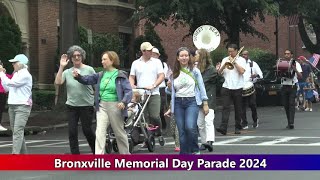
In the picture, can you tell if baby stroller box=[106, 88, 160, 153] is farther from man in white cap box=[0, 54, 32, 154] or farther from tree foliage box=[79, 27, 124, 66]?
tree foliage box=[79, 27, 124, 66]

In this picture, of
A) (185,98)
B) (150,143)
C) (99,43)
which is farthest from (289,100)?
(99,43)

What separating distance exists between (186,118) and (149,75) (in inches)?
91.7

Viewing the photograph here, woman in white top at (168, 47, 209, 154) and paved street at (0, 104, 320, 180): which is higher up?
woman in white top at (168, 47, 209, 154)

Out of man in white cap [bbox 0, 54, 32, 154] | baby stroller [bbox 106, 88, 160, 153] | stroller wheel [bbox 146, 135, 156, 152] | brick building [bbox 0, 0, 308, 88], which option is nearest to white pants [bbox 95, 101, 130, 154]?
baby stroller [bbox 106, 88, 160, 153]

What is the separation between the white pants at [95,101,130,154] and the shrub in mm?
13960

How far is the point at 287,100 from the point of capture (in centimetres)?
1582

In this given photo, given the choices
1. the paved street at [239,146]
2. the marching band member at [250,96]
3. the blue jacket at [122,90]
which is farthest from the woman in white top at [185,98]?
the marching band member at [250,96]

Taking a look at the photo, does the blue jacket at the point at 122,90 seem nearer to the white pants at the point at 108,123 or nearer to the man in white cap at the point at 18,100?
the white pants at the point at 108,123

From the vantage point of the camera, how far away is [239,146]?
1195 cm

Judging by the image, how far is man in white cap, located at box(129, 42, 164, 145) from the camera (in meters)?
11.6

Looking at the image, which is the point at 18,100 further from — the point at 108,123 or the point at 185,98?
the point at 185,98

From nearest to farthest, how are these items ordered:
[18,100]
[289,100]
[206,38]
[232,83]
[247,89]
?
[18,100] → [232,83] → [289,100] → [247,89] → [206,38]

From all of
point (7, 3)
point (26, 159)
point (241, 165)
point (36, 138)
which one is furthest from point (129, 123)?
point (7, 3)

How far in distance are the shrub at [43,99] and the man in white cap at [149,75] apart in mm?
11994
